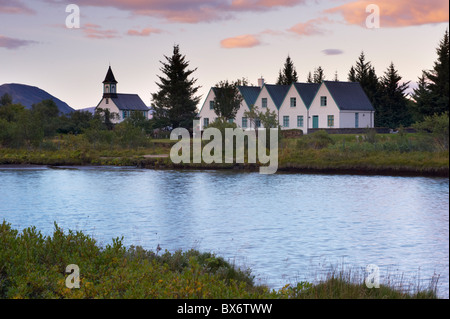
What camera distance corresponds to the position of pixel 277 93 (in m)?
68.9

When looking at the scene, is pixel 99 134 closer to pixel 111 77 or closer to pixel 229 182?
pixel 229 182

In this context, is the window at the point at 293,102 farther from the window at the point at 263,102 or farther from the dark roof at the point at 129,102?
the dark roof at the point at 129,102

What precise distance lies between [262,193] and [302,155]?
39.2ft

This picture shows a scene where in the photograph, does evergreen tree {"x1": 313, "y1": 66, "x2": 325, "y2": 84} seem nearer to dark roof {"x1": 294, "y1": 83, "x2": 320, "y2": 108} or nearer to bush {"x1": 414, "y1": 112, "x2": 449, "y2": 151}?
dark roof {"x1": 294, "y1": 83, "x2": 320, "y2": 108}

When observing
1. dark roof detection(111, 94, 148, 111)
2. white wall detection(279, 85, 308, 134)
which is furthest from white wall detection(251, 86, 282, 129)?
dark roof detection(111, 94, 148, 111)

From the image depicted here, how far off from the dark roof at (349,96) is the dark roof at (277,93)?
641cm

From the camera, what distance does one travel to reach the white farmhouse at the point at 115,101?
109m

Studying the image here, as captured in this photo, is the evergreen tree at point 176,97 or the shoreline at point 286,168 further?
the evergreen tree at point 176,97

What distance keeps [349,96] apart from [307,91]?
17.4ft

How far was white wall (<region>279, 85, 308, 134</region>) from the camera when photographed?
2559 inches

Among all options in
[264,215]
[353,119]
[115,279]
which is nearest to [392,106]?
[353,119]

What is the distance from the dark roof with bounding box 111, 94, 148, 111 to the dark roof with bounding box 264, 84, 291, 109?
1829 inches

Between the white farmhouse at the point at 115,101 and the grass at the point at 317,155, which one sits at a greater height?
the white farmhouse at the point at 115,101

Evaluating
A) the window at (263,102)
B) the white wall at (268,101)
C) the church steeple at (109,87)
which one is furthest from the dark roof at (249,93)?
the church steeple at (109,87)
